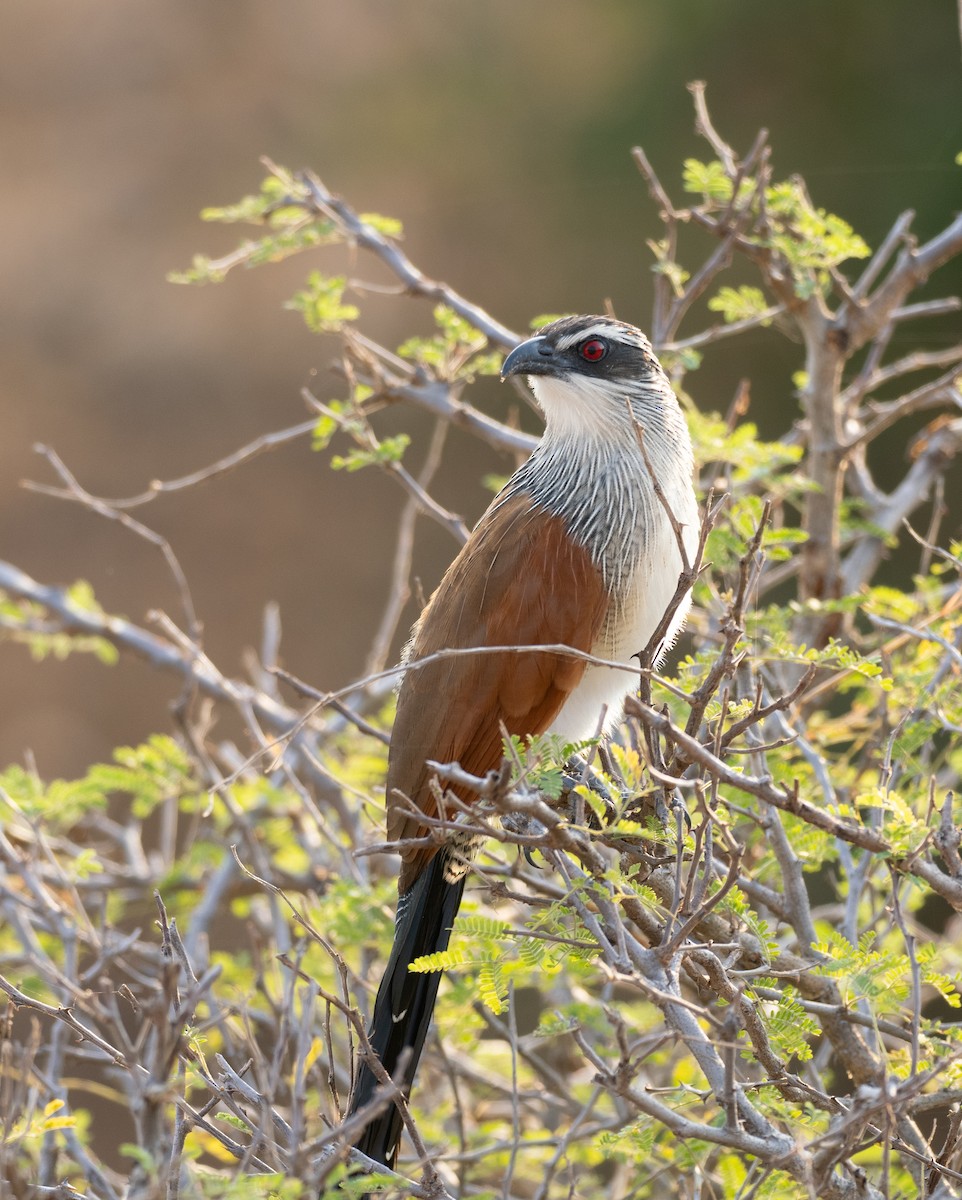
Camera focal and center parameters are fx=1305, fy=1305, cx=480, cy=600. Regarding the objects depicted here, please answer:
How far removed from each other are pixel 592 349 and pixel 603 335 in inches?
1.5

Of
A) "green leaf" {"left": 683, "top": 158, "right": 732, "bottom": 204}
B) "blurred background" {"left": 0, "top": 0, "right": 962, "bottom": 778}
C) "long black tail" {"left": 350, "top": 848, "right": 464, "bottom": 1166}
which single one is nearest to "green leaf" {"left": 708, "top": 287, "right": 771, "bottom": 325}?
"green leaf" {"left": 683, "top": 158, "right": 732, "bottom": 204}

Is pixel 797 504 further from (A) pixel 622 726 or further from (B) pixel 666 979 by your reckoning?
(B) pixel 666 979

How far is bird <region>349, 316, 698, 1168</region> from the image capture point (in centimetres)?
207

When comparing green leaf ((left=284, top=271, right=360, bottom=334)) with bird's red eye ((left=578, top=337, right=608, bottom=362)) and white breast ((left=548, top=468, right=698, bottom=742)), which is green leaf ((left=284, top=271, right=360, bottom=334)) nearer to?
bird's red eye ((left=578, top=337, right=608, bottom=362))

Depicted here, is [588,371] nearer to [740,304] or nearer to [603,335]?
[603,335]

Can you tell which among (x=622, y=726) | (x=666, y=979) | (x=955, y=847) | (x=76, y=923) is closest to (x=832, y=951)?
(x=955, y=847)

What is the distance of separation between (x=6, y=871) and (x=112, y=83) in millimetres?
8466

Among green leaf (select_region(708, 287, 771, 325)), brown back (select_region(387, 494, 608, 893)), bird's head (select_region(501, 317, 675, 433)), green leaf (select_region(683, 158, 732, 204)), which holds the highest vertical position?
green leaf (select_region(683, 158, 732, 204))

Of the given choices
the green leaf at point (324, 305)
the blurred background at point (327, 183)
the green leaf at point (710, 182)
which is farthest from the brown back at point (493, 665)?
the blurred background at point (327, 183)

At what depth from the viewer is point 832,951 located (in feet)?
5.50

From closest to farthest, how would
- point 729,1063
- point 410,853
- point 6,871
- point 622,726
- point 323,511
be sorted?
point 729,1063, point 410,853, point 622,726, point 6,871, point 323,511

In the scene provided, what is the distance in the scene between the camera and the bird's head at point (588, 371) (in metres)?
2.39

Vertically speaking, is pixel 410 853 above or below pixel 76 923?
above

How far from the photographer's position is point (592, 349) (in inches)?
95.0
